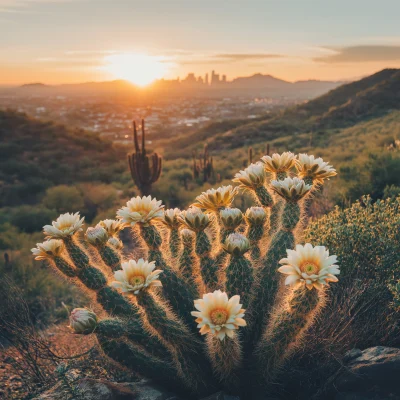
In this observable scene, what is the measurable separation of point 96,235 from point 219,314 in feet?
4.90

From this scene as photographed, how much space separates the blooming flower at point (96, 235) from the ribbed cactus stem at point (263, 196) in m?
1.38

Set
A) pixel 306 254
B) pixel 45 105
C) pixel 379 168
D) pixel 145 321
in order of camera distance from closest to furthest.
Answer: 1. pixel 306 254
2. pixel 145 321
3. pixel 379 168
4. pixel 45 105

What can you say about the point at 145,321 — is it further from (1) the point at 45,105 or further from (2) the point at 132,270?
(1) the point at 45,105

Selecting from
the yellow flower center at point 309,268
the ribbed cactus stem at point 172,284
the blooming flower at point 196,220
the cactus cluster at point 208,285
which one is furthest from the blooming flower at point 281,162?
the yellow flower center at point 309,268

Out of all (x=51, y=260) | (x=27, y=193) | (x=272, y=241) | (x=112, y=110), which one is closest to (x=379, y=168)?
(x=272, y=241)

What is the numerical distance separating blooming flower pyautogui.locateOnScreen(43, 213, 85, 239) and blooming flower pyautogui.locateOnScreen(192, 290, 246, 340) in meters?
1.40

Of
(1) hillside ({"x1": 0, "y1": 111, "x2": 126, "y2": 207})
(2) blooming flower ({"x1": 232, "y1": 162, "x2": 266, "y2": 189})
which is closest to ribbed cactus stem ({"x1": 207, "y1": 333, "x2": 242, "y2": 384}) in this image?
(2) blooming flower ({"x1": 232, "y1": 162, "x2": 266, "y2": 189})

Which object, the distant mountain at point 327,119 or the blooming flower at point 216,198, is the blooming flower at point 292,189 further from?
the distant mountain at point 327,119

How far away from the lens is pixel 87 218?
15.8 metres

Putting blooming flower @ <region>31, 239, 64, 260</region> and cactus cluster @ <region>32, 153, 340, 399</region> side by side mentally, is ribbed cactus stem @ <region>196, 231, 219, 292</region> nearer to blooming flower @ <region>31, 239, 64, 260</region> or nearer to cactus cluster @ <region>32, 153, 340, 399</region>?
cactus cluster @ <region>32, 153, 340, 399</region>

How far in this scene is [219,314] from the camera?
99.7 inches

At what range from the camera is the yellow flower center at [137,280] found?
275 cm

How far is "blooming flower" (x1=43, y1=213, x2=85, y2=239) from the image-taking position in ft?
11.1

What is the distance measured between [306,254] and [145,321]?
1.19m
